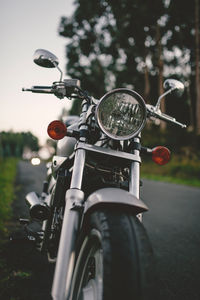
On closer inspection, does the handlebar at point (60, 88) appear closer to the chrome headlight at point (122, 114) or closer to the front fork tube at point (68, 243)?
the chrome headlight at point (122, 114)

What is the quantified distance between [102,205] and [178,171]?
12.2 m

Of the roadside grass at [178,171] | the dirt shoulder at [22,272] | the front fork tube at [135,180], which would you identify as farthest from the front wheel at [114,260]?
the roadside grass at [178,171]

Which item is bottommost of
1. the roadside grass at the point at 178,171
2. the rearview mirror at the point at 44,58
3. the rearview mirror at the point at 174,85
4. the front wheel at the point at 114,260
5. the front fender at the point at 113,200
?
the front wheel at the point at 114,260

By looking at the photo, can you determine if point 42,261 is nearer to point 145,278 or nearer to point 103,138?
point 103,138

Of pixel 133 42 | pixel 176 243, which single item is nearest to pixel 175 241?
pixel 176 243

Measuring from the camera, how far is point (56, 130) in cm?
172

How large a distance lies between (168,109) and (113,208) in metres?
25.4

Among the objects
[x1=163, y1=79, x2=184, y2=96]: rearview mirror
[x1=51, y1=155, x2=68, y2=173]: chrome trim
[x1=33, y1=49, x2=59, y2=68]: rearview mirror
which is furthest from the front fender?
[x1=163, y1=79, x2=184, y2=96]: rearview mirror

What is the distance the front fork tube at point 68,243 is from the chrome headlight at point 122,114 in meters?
0.33

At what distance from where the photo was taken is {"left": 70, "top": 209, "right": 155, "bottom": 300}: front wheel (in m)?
1.11

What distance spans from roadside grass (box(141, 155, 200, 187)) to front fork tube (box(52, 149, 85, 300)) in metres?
9.72

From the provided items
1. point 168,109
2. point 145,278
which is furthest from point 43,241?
point 168,109

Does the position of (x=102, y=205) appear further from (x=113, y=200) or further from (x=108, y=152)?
(x=108, y=152)

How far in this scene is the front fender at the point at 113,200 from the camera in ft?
4.34
